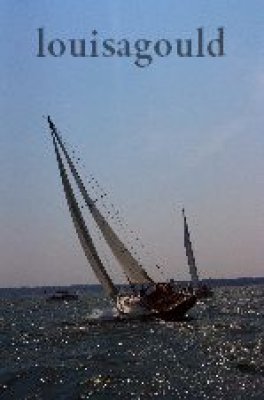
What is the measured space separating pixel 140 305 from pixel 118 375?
26.0m

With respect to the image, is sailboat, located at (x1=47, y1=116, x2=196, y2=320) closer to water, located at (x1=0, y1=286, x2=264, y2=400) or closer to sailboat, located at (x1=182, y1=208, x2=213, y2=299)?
water, located at (x1=0, y1=286, x2=264, y2=400)

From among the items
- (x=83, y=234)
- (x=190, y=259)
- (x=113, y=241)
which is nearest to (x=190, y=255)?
(x=190, y=259)

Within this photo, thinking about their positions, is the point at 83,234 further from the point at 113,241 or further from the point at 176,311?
the point at 176,311

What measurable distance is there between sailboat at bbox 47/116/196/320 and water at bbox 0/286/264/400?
3821 millimetres

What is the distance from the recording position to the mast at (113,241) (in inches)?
1997

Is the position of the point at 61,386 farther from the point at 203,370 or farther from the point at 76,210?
the point at 76,210

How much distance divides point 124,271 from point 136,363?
885 inches

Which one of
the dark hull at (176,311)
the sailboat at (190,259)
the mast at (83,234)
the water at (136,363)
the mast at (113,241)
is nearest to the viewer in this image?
the water at (136,363)

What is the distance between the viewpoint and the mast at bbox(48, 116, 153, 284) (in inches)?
1997

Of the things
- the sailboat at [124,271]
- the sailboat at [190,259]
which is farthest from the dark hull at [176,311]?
the sailboat at [190,259]

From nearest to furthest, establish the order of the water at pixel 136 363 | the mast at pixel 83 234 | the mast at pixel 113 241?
the water at pixel 136 363, the mast at pixel 83 234, the mast at pixel 113 241

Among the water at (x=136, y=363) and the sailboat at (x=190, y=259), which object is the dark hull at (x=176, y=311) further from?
the sailboat at (x=190, y=259)

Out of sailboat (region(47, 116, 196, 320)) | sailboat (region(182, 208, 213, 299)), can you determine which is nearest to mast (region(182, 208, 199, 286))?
sailboat (region(182, 208, 213, 299))

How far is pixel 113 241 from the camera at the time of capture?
5212 cm
